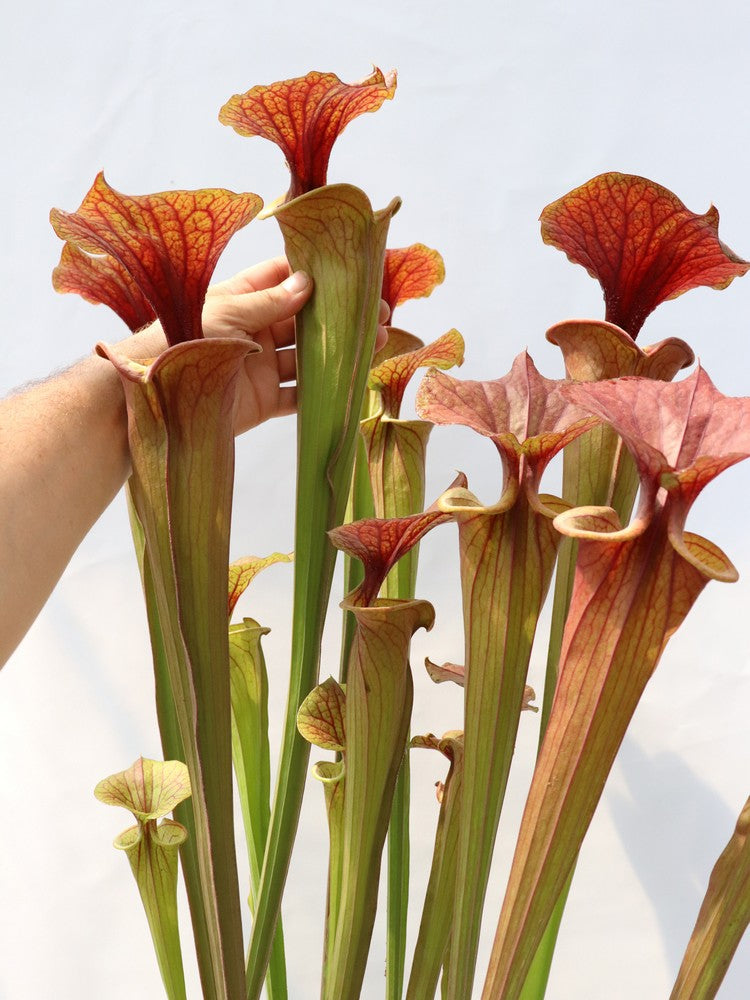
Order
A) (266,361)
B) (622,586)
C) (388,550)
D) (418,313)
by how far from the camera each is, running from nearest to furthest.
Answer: (622,586) < (388,550) < (266,361) < (418,313)

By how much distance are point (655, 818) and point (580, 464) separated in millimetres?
829

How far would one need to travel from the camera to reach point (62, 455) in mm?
632

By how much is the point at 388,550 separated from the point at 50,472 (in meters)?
0.24

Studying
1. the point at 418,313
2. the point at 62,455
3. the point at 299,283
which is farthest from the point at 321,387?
the point at 418,313

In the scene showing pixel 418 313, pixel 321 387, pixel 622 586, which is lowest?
pixel 622 586

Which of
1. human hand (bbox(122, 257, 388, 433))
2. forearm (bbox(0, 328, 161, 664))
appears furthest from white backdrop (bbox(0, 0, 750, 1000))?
forearm (bbox(0, 328, 161, 664))

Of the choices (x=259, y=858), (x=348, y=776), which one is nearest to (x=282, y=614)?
(x=259, y=858)

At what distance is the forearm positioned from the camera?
0.61 m

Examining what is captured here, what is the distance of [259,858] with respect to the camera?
2.67ft

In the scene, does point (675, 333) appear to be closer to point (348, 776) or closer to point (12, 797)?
point (348, 776)

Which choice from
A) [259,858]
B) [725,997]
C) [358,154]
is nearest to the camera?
[259,858]

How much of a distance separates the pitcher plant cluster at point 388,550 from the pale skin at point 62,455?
0.13 ft

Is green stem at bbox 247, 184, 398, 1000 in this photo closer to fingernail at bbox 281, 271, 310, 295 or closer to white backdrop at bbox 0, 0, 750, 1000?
fingernail at bbox 281, 271, 310, 295

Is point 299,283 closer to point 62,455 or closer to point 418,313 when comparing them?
point 62,455
